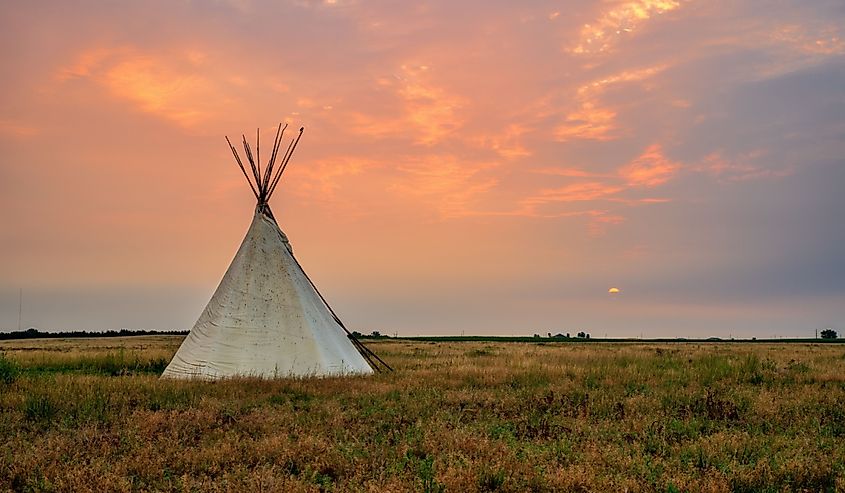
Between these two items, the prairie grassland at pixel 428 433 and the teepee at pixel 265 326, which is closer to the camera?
the prairie grassland at pixel 428 433

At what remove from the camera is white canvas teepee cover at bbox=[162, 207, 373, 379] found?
15.8m

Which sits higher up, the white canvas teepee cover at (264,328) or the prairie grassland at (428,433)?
the white canvas teepee cover at (264,328)

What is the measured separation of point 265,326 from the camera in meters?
16.2

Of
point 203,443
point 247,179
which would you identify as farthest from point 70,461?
point 247,179

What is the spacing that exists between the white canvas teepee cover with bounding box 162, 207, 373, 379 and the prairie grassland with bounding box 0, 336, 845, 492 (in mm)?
1265

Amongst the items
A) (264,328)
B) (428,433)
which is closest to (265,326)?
(264,328)

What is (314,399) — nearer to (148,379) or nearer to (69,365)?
(148,379)

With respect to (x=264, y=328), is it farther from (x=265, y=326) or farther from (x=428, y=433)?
→ (x=428, y=433)

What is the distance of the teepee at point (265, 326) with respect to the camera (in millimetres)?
15836

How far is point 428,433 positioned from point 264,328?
8.24 metres

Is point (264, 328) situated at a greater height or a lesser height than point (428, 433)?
greater

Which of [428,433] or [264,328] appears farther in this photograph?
[264,328]

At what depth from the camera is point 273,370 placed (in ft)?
51.4

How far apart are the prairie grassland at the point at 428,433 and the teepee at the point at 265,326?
1.25 m
